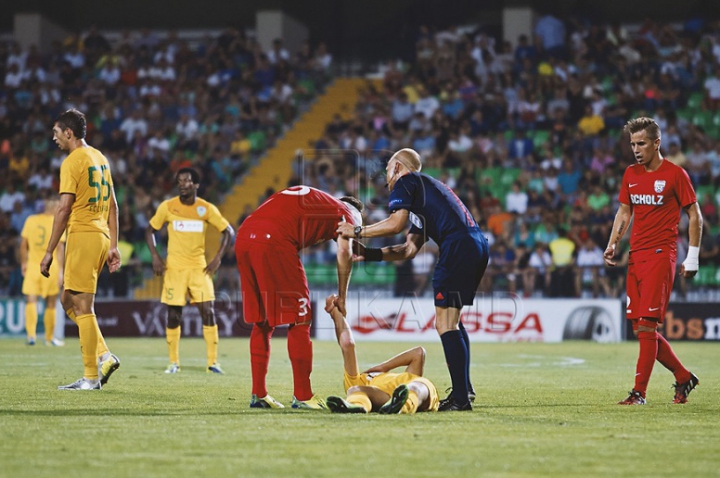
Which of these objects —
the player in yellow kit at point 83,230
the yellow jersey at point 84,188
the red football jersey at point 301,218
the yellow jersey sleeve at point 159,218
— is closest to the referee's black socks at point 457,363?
the red football jersey at point 301,218

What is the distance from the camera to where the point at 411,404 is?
8477 millimetres

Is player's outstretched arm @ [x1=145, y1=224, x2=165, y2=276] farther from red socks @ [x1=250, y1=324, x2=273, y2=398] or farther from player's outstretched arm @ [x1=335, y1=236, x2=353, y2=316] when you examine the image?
player's outstretched arm @ [x1=335, y1=236, x2=353, y2=316]

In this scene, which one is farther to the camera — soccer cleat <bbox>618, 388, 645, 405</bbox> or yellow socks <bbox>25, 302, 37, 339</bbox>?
yellow socks <bbox>25, 302, 37, 339</bbox>

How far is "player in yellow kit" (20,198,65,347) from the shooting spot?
19656 mm

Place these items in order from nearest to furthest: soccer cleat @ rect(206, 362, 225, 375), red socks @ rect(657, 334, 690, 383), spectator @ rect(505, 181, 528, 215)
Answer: red socks @ rect(657, 334, 690, 383) → soccer cleat @ rect(206, 362, 225, 375) → spectator @ rect(505, 181, 528, 215)

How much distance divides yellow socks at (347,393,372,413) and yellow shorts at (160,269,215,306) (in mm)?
6367

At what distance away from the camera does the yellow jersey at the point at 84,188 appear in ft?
34.4

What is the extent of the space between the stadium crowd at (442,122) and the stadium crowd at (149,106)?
0.19ft

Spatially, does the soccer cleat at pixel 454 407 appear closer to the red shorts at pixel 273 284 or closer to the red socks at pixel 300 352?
the red socks at pixel 300 352

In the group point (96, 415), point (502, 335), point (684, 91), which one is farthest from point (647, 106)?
point (96, 415)

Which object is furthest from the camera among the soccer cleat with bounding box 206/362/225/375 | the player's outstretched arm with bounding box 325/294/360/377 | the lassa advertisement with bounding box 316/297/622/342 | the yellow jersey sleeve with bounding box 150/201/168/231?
the lassa advertisement with bounding box 316/297/622/342

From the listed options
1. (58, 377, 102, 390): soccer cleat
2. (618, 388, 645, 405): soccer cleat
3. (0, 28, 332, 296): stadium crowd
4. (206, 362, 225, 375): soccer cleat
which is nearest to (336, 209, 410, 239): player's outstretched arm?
(618, 388, 645, 405): soccer cleat

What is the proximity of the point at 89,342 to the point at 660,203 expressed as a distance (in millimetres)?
5718

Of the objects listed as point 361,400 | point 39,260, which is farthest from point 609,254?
point 39,260
